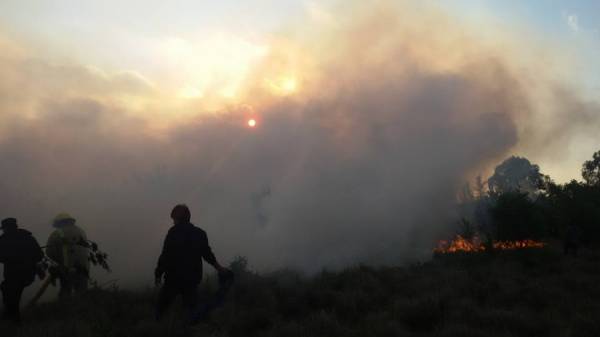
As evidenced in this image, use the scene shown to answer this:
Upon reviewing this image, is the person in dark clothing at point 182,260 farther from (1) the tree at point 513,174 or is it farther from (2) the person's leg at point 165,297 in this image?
(1) the tree at point 513,174

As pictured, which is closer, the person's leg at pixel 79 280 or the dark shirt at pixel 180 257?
the dark shirt at pixel 180 257

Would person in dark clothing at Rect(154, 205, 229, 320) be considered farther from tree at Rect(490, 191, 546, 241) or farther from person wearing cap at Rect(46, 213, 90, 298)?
tree at Rect(490, 191, 546, 241)

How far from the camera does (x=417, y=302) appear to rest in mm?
8461

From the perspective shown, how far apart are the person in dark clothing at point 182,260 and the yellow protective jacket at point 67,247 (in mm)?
4422

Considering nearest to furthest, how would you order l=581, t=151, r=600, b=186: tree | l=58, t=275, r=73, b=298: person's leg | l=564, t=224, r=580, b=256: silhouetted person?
l=58, t=275, r=73, b=298: person's leg < l=564, t=224, r=580, b=256: silhouetted person < l=581, t=151, r=600, b=186: tree

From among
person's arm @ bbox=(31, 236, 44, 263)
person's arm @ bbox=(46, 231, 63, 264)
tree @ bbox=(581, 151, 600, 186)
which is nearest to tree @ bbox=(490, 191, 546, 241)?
person's arm @ bbox=(46, 231, 63, 264)

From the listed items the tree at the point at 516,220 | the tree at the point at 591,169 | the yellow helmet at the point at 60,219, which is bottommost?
the yellow helmet at the point at 60,219

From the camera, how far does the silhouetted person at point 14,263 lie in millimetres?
8484

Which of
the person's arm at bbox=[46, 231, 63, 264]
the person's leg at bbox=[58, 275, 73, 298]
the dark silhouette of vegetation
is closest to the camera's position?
the person's leg at bbox=[58, 275, 73, 298]

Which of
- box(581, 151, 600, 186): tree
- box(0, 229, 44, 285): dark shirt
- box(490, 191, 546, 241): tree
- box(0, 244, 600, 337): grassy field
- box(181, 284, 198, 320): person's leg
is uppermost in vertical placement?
box(581, 151, 600, 186): tree

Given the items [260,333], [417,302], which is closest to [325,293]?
[417,302]

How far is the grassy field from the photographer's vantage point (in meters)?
6.92

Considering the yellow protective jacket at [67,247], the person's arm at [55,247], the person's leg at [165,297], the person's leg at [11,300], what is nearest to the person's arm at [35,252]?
the person's leg at [11,300]

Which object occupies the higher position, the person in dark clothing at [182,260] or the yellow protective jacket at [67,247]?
the yellow protective jacket at [67,247]
